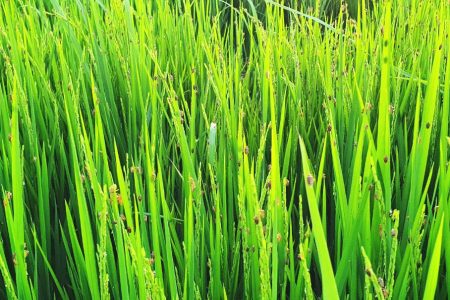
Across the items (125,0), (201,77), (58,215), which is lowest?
(58,215)

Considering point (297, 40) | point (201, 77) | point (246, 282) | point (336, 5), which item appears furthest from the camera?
point (336, 5)

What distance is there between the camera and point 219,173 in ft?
2.33

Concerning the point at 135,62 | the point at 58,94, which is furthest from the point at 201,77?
the point at 58,94

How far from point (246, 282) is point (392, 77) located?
1.57 feet

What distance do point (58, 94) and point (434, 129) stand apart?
59 cm

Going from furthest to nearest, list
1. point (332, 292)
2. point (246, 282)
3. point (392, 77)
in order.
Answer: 1. point (392, 77)
2. point (246, 282)
3. point (332, 292)

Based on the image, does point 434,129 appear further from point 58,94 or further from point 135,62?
point 58,94

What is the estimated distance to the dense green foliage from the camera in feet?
1.64

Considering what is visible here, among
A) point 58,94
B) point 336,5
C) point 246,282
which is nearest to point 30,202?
point 58,94

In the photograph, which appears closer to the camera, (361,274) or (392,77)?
(361,274)

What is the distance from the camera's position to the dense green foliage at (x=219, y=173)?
19.6 inches

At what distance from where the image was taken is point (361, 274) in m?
0.56

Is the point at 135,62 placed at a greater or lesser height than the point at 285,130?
greater

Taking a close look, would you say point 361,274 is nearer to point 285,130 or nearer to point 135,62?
point 285,130
